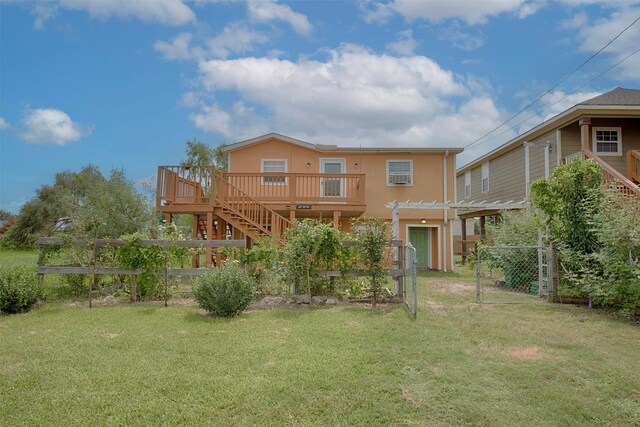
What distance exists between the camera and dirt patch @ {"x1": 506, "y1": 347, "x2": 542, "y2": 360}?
15.3ft

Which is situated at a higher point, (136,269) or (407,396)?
(136,269)

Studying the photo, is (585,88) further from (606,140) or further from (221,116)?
(221,116)

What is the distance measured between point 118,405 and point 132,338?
2.16 metres

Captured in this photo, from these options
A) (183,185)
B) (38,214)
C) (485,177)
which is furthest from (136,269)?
(38,214)

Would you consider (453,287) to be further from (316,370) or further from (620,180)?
(316,370)

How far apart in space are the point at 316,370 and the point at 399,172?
13.2 meters

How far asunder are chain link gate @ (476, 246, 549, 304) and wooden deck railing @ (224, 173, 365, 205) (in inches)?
200

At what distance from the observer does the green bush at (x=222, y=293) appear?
262 inches

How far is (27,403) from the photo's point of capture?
3.39 m

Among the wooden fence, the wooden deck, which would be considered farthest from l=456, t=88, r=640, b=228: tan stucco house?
the wooden deck

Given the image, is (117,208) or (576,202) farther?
(117,208)

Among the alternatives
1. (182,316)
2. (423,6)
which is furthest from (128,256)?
(423,6)

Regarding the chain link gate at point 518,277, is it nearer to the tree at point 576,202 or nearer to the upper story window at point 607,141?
the tree at point 576,202

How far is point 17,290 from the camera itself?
7.05 meters
